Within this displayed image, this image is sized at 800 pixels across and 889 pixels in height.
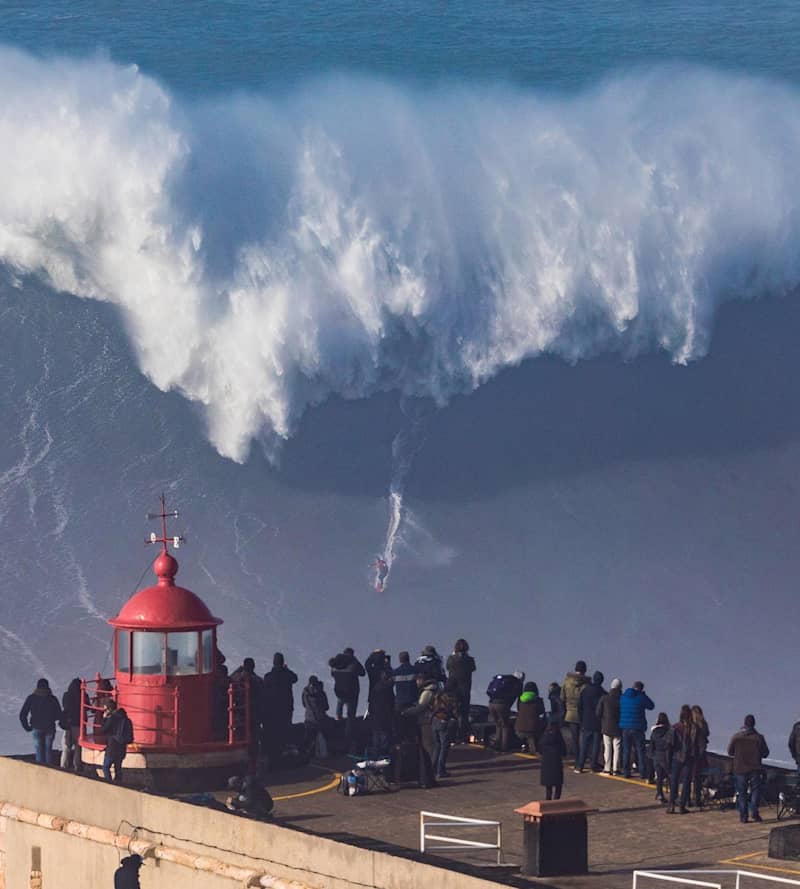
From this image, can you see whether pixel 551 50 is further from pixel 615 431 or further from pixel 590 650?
pixel 590 650

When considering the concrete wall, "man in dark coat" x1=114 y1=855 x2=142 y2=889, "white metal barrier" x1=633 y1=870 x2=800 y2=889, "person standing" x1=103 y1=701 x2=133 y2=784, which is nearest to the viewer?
"white metal barrier" x1=633 y1=870 x2=800 y2=889

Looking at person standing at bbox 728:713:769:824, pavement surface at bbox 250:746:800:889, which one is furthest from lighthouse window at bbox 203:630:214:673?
person standing at bbox 728:713:769:824

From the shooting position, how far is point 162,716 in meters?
23.6

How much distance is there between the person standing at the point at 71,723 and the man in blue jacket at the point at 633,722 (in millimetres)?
5149

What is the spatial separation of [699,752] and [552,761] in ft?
4.17

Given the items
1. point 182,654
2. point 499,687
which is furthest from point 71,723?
point 499,687

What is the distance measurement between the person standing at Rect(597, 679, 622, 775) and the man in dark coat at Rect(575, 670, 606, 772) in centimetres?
7

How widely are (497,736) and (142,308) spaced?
59.1ft

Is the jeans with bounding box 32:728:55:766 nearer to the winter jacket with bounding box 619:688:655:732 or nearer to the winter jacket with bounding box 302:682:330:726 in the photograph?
the winter jacket with bounding box 302:682:330:726

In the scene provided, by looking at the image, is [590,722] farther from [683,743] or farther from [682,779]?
[683,743]

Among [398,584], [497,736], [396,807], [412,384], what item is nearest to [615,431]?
[412,384]

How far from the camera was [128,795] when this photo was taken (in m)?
22.3

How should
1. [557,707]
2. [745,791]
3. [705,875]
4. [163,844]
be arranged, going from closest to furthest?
1. [705,875]
2. [163,844]
3. [745,791]
4. [557,707]

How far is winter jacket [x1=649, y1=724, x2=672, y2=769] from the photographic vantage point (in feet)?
74.3
